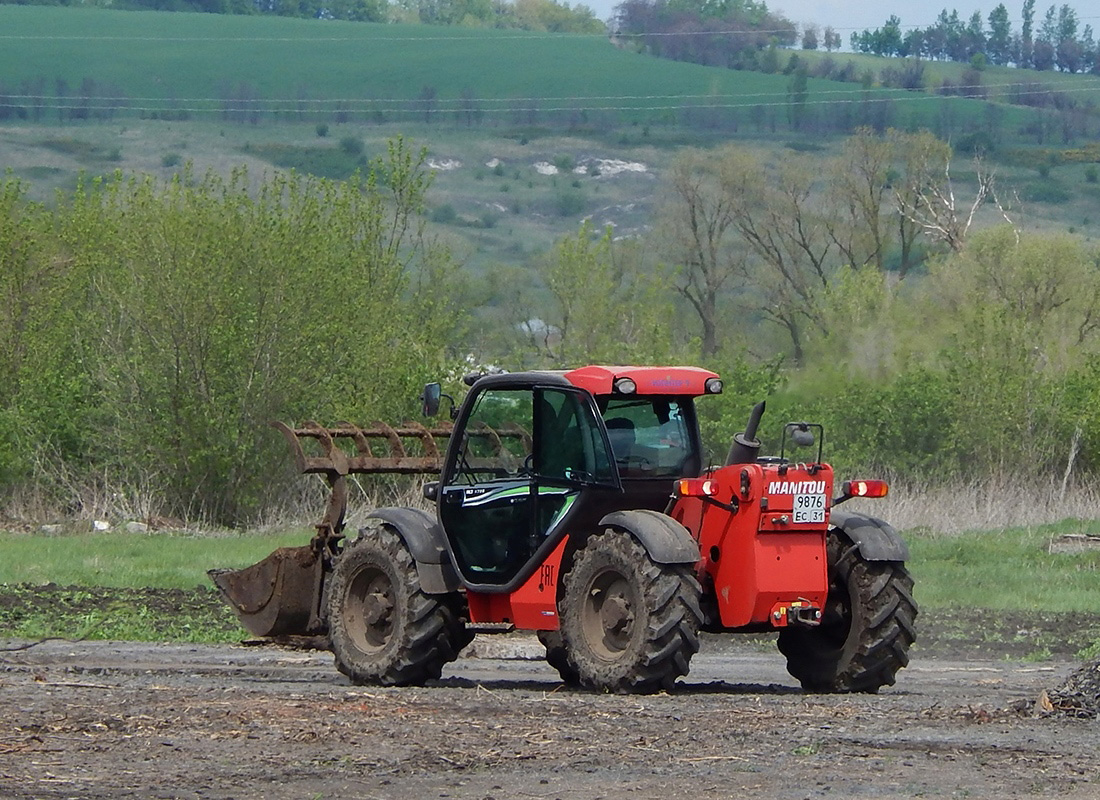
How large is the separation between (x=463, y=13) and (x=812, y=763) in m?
192

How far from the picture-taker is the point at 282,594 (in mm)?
13195

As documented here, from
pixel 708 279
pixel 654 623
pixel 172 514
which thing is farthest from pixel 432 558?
pixel 708 279

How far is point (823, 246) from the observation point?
82625 mm

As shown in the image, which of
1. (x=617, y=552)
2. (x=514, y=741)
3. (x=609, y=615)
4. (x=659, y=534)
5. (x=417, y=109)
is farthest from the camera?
(x=417, y=109)

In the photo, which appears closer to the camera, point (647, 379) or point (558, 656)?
point (647, 379)

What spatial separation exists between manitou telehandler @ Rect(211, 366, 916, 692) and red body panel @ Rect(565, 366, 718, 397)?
0.05 ft

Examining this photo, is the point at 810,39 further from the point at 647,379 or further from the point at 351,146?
the point at 647,379

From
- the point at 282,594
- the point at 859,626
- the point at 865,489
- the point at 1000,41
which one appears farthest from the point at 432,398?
the point at 1000,41

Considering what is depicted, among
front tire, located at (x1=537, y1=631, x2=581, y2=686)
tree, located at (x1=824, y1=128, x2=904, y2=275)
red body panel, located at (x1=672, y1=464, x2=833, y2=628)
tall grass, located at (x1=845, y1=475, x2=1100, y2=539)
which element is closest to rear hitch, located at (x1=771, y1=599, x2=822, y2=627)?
red body panel, located at (x1=672, y1=464, x2=833, y2=628)

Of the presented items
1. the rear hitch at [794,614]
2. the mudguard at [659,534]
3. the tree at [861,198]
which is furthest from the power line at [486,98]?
the rear hitch at [794,614]

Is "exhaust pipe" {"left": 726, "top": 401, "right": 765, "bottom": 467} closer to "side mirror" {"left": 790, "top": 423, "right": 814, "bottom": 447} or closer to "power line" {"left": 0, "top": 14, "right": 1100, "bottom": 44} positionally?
"side mirror" {"left": 790, "top": 423, "right": 814, "bottom": 447}

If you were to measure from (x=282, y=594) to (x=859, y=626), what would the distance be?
4505mm

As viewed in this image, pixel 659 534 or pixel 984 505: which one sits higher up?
pixel 659 534

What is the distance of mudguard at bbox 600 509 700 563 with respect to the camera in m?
10.5
